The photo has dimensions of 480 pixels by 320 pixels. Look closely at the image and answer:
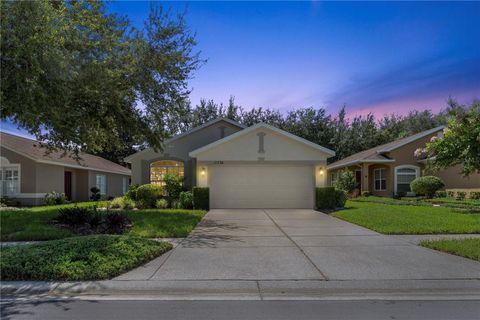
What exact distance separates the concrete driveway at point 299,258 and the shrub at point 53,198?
1451 centimetres

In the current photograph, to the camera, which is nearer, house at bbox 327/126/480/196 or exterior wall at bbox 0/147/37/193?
exterior wall at bbox 0/147/37/193

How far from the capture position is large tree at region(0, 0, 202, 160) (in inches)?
381

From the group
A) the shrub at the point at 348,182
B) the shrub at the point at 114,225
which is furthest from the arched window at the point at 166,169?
the shrub at the point at 348,182

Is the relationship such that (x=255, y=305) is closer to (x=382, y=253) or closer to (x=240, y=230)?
(x=382, y=253)

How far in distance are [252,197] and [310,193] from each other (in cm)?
298

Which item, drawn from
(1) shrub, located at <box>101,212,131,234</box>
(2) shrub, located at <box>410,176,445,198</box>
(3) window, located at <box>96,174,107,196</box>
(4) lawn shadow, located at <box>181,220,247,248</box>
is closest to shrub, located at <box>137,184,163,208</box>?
(4) lawn shadow, located at <box>181,220,247,248</box>

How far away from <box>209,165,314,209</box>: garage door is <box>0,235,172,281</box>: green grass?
12.0m

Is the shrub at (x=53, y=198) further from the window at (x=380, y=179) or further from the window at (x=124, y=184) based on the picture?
the window at (x=380, y=179)

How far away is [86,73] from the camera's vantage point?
39.2 ft

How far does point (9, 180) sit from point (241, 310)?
22.1 meters

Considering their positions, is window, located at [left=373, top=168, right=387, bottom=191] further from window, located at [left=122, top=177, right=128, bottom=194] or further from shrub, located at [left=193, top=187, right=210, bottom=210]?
window, located at [left=122, top=177, right=128, bottom=194]

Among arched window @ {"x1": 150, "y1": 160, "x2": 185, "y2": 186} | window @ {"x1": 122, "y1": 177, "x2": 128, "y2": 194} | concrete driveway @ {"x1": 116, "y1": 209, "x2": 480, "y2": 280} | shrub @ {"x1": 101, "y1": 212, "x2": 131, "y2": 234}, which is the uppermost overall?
arched window @ {"x1": 150, "y1": 160, "x2": 185, "y2": 186}

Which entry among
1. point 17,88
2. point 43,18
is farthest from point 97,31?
point 17,88

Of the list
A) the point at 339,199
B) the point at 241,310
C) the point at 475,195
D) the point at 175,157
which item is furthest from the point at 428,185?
the point at 241,310
